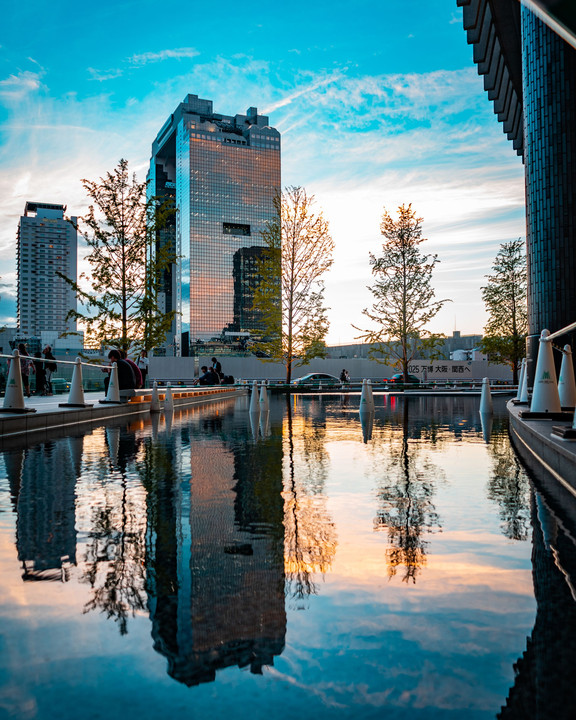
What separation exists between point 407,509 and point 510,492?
4.34 feet

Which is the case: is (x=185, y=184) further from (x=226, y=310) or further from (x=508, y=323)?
(x=508, y=323)

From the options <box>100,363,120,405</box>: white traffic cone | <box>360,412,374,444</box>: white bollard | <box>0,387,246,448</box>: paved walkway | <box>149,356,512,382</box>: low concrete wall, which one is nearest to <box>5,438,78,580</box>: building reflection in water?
<box>0,387,246,448</box>: paved walkway

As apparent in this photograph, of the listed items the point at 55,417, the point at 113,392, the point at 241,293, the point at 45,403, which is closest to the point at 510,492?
the point at 55,417

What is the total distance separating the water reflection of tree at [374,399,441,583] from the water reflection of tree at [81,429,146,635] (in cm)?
139

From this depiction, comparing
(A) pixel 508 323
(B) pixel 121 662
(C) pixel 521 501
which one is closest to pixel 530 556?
(C) pixel 521 501

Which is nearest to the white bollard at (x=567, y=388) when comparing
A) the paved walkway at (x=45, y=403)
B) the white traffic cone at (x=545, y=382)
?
the white traffic cone at (x=545, y=382)

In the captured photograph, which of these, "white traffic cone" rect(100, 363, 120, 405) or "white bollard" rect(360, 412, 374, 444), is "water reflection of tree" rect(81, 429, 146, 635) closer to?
"white bollard" rect(360, 412, 374, 444)

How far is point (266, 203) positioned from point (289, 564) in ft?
626

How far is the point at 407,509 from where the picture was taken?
526 centimetres

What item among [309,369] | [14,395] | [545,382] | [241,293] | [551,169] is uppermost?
[241,293]

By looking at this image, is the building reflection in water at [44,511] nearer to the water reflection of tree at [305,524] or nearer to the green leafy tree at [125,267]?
the water reflection of tree at [305,524]

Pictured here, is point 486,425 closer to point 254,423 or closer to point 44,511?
point 254,423

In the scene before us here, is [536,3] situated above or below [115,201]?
below

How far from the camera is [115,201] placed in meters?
27.9
